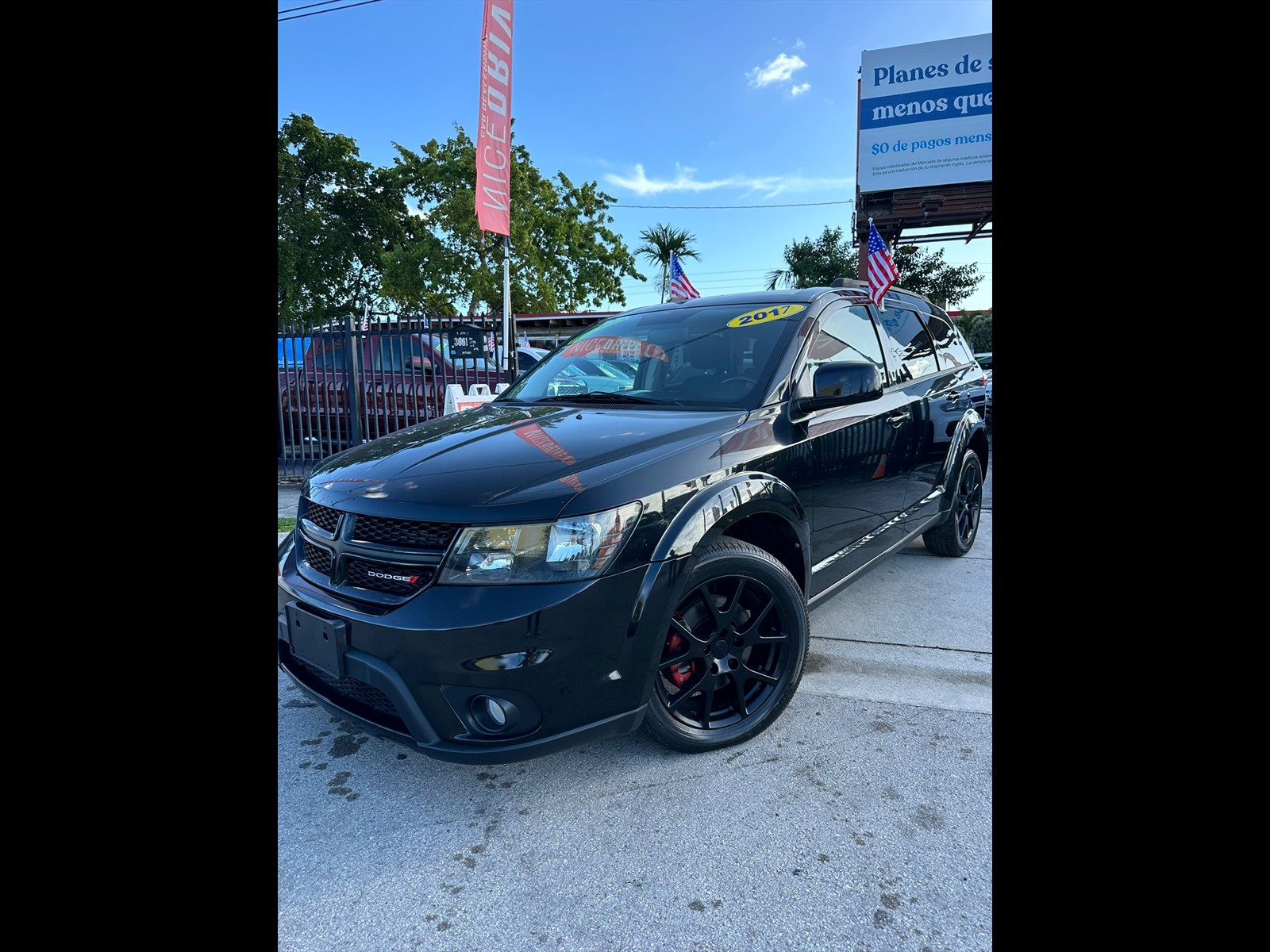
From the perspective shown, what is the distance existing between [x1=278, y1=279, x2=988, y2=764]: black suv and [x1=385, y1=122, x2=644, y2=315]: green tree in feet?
71.5

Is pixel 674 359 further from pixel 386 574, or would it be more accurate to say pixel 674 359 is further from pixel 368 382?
pixel 368 382

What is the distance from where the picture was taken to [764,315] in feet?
10.0

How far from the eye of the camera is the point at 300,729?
2598mm

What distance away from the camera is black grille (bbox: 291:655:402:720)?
1919mm

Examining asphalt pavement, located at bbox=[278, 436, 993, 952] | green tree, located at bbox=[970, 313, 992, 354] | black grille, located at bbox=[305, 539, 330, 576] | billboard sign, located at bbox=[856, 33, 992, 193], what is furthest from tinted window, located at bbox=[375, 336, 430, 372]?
green tree, located at bbox=[970, 313, 992, 354]

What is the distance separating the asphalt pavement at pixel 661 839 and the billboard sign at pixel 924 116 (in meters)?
18.1

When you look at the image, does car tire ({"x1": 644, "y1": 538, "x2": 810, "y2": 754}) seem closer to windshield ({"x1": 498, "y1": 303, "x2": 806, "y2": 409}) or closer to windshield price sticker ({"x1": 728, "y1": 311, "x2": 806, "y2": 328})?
windshield ({"x1": 498, "y1": 303, "x2": 806, "y2": 409})

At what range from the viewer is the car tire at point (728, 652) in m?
2.17

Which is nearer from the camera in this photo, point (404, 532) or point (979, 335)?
point (404, 532)

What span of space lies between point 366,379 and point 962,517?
711cm

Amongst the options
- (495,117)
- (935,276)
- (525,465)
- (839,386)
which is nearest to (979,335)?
(935,276)
